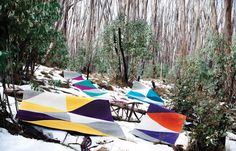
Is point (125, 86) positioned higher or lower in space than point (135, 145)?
lower

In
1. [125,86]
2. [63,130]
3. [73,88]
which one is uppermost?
[63,130]

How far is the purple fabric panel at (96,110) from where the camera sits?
167 inches

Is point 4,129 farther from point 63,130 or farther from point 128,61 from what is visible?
point 128,61

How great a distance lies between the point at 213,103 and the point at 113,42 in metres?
9.08

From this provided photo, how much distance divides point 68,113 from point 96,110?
368 mm

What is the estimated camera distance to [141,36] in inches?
561

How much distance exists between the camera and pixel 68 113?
4156mm

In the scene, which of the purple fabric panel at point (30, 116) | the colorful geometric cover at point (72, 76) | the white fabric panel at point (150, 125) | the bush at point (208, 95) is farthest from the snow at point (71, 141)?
the colorful geometric cover at point (72, 76)

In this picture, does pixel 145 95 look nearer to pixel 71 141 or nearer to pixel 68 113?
pixel 68 113

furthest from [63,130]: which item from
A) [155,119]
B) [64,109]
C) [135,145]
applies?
[155,119]

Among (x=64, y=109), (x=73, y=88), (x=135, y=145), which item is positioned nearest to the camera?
(x=64, y=109)

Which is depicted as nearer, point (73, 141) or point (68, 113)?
point (73, 141)

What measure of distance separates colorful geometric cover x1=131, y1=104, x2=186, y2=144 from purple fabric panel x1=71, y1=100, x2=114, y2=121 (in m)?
1.05

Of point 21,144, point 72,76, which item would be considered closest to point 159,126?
point 21,144
